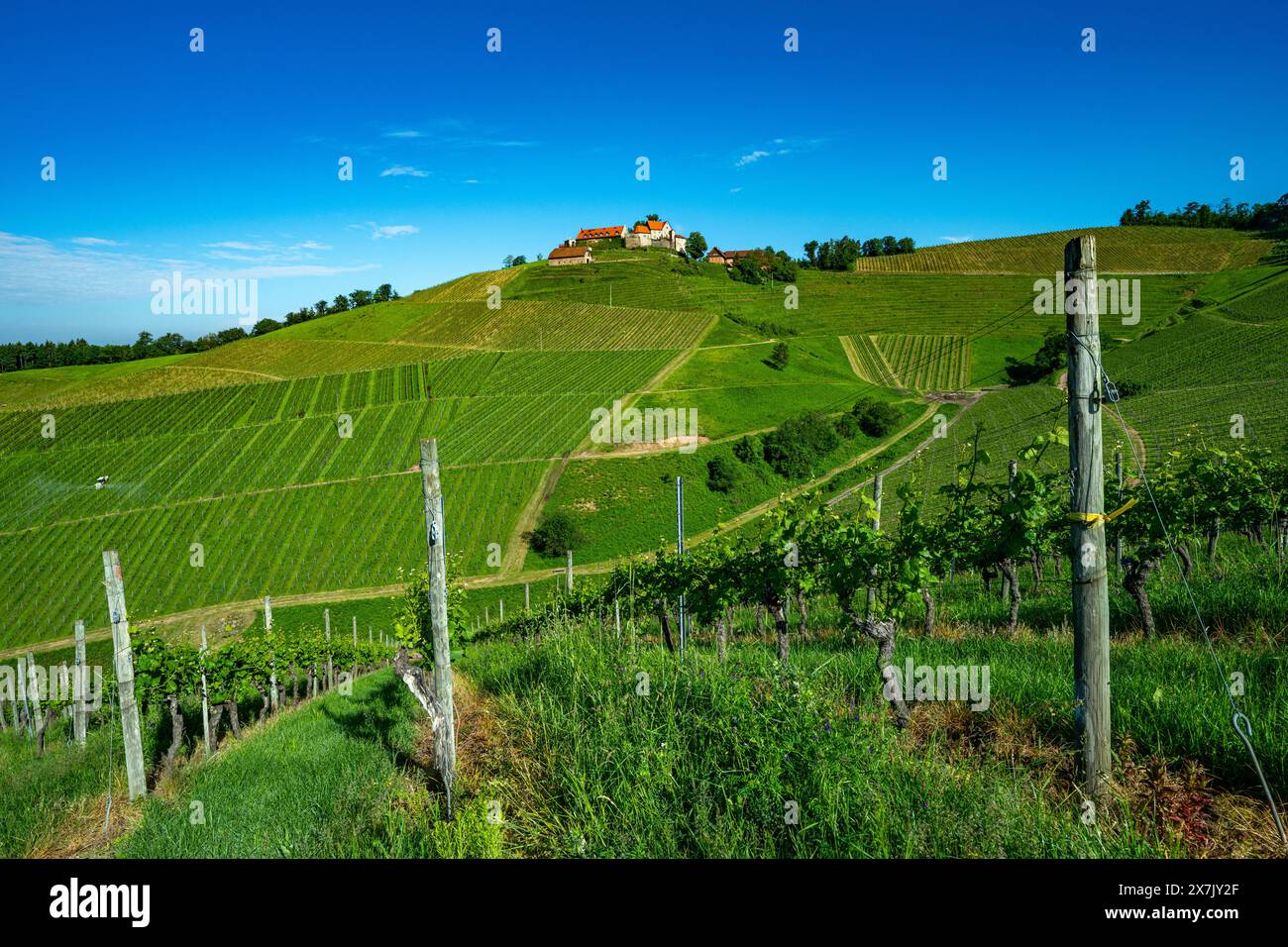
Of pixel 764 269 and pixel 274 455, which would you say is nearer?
pixel 274 455

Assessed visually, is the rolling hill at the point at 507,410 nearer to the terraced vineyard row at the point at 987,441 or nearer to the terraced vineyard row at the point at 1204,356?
the terraced vineyard row at the point at 1204,356

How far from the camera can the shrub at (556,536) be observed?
4603 centimetres

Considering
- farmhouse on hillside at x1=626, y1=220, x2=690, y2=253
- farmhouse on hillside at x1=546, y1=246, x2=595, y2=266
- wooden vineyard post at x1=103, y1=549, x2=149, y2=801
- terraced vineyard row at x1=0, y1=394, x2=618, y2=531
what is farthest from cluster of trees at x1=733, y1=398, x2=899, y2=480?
farmhouse on hillside at x1=626, y1=220, x2=690, y2=253

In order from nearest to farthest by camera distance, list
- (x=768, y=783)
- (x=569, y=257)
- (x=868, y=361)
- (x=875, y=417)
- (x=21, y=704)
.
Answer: (x=768, y=783) → (x=21, y=704) → (x=875, y=417) → (x=868, y=361) → (x=569, y=257)

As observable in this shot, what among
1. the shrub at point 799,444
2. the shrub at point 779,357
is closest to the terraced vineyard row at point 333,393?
the shrub at point 779,357

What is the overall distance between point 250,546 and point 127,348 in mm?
79351

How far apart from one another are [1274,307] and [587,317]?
75346 millimetres

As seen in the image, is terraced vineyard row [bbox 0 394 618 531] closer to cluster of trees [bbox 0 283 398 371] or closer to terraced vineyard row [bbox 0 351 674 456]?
terraced vineyard row [bbox 0 351 674 456]

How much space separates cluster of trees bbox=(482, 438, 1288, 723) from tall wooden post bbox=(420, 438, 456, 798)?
201 centimetres

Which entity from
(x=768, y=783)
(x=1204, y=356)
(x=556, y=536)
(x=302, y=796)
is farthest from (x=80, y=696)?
(x=1204, y=356)

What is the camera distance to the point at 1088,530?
13.9ft

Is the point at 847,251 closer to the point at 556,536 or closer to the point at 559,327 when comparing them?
the point at 559,327

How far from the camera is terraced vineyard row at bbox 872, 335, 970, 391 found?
74938 mm

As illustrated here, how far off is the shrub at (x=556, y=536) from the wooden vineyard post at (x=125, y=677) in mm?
36275
